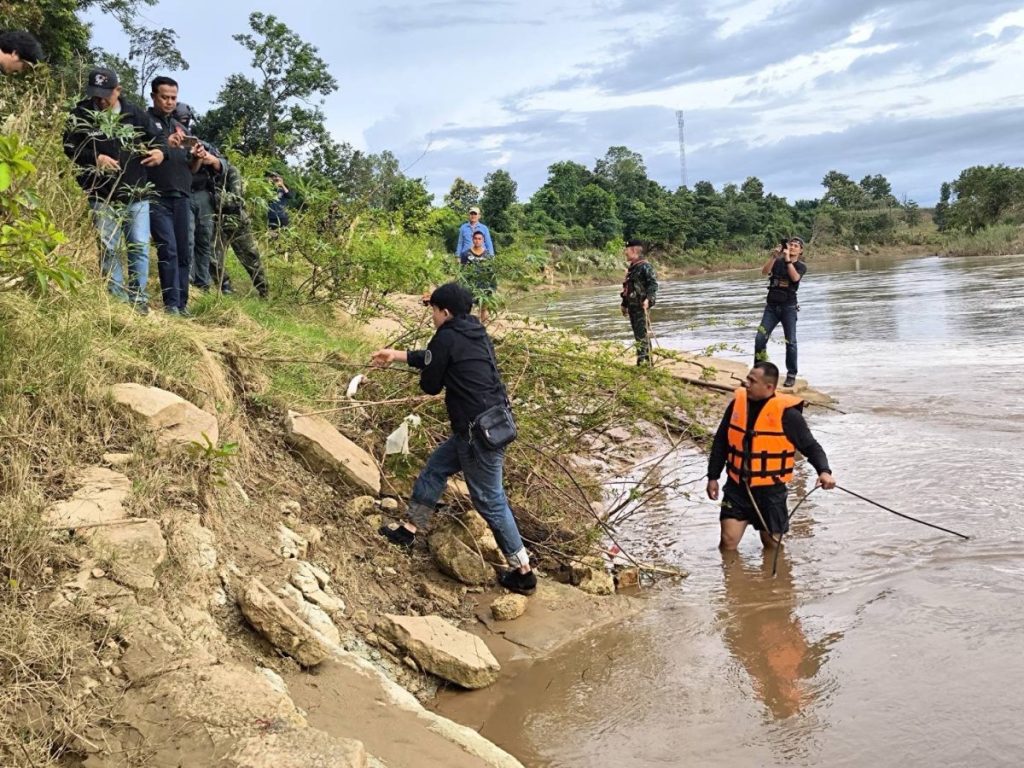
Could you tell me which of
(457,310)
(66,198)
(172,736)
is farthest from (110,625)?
(66,198)

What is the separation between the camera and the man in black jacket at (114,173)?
571 centimetres

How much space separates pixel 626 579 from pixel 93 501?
130 inches

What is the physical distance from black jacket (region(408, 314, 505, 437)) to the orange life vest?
6.85 feet

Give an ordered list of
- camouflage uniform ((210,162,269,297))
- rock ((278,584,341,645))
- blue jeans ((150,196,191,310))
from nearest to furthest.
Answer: rock ((278,584,341,645))
blue jeans ((150,196,191,310))
camouflage uniform ((210,162,269,297))

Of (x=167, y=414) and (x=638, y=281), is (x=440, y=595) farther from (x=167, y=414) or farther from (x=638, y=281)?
(x=638, y=281)

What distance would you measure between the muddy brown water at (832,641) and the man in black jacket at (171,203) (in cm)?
300

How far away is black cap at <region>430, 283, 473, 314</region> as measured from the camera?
498cm

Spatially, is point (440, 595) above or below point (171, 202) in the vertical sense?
below

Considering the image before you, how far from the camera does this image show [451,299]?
499 cm

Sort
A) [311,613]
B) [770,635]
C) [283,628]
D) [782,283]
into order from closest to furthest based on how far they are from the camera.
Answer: [283,628]
[311,613]
[770,635]
[782,283]

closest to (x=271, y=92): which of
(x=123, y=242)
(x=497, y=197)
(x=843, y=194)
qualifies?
(x=497, y=197)

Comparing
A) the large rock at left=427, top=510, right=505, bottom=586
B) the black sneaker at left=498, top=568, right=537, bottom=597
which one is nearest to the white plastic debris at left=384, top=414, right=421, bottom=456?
the large rock at left=427, top=510, right=505, bottom=586

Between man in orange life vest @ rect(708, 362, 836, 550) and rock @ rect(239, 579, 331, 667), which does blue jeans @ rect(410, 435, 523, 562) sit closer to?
rock @ rect(239, 579, 331, 667)

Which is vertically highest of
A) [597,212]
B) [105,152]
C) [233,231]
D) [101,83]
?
[597,212]
